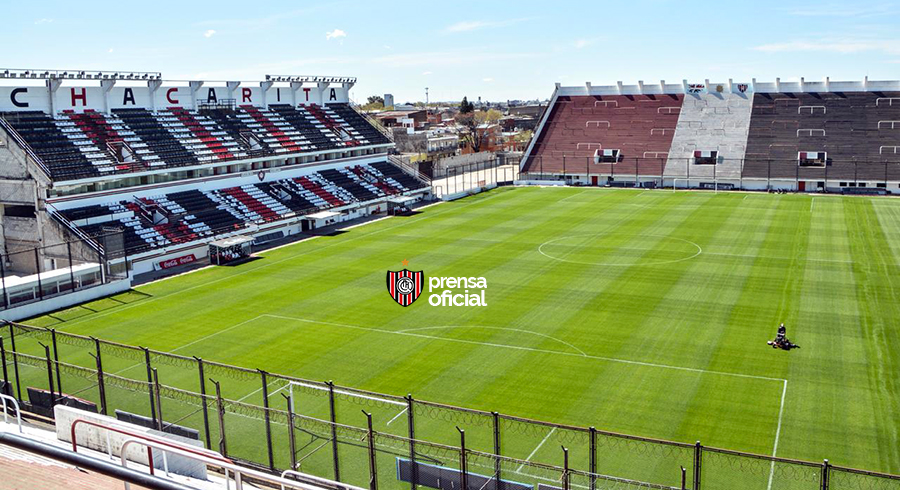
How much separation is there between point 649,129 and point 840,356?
2275 inches

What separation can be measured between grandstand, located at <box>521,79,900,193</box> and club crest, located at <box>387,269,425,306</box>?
40717 mm

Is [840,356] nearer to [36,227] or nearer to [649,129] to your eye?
[36,227]

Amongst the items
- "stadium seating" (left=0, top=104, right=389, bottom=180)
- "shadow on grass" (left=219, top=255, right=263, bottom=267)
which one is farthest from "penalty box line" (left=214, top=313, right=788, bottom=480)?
"stadium seating" (left=0, top=104, right=389, bottom=180)

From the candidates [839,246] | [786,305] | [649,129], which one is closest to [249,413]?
[786,305]

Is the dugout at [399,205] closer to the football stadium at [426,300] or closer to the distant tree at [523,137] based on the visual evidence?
the football stadium at [426,300]

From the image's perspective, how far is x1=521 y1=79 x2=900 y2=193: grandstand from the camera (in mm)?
66688

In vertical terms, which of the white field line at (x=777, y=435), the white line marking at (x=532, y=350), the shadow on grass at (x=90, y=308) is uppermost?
the shadow on grass at (x=90, y=308)

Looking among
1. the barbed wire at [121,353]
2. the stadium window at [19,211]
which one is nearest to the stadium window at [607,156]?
the stadium window at [19,211]

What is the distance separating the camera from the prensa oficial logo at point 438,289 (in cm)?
3247

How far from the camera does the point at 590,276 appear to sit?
118ft

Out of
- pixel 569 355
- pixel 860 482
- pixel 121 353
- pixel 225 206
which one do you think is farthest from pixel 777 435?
pixel 225 206

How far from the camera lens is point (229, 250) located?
138 ft

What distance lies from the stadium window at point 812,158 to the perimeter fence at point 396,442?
5737 centimetres

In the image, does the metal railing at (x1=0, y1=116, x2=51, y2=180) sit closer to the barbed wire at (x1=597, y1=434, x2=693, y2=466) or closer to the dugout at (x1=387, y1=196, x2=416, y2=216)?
the dugout at (x1=387, y1=196, x2=416, y2=216)
